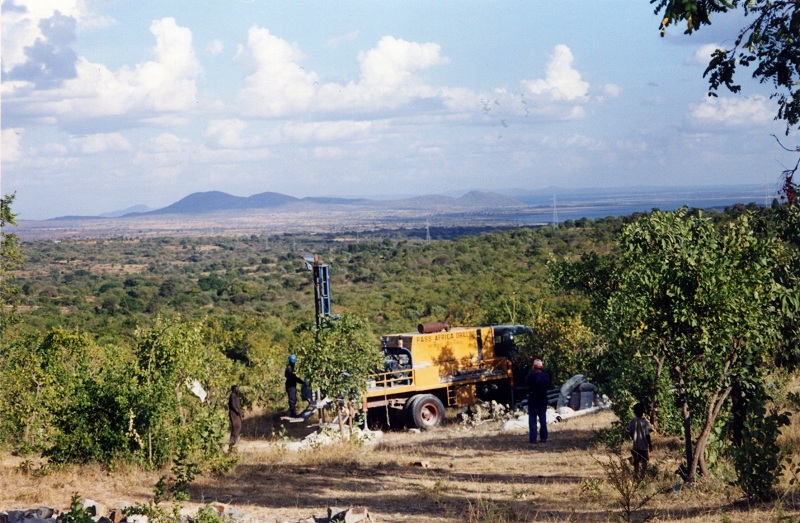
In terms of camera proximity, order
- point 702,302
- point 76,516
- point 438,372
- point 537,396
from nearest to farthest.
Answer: point 76,516
point 702,302
point 537,396
point 438,372

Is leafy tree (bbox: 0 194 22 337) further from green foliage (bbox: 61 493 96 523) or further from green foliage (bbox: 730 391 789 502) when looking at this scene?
green foliage (bbox: 730 391 789 502)

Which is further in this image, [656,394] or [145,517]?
[656,394]

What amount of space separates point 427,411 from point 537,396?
18.0 feet

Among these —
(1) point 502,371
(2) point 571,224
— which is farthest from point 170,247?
(1) point 502,371

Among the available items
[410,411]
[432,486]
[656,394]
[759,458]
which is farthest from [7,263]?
[759,458]

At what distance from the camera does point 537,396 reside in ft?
54.0

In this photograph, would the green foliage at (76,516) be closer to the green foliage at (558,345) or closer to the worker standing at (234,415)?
the worker standing at (234,415)

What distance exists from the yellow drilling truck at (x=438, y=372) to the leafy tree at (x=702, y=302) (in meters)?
9.86

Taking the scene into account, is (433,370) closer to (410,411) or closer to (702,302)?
(410,411)

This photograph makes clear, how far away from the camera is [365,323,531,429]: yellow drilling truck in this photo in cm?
2123

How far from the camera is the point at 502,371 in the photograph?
2345 centimetres

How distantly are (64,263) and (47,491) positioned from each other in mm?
112950

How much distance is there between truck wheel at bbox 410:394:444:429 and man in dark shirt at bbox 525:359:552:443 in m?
4.50

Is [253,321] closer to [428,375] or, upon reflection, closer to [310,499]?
[428,375]
